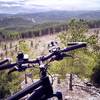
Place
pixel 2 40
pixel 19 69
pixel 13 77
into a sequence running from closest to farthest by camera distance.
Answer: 1. pixel 19 69
2. pixel 13 77
3. pixel 2 40

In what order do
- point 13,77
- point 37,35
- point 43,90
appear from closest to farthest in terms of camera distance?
point 43,90, point 13,77, point 37,35

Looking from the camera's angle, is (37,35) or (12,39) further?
(37,35)

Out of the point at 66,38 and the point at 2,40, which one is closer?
the point at 66,38

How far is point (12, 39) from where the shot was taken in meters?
136

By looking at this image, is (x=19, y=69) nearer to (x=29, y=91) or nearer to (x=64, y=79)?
(x=29, y=91)

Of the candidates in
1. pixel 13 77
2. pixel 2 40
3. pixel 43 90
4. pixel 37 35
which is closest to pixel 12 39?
pixel 2 40

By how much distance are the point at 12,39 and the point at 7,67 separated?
13354cm

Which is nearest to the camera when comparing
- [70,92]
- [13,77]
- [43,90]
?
[43,90]

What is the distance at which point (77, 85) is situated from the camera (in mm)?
23984

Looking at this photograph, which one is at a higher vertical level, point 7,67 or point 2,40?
point 7,67

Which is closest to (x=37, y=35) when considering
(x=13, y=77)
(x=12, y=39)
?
(x=12, y=39)

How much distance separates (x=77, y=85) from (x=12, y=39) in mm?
114040

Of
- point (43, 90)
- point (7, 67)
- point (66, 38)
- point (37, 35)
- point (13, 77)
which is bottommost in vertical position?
point (37, 35)

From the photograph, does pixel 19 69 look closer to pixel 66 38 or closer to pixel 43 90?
pixel 43 90
